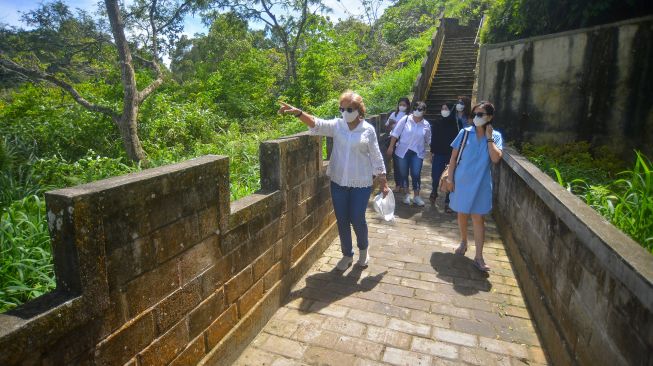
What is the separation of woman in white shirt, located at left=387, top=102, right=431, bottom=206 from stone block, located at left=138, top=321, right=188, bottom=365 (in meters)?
4.83

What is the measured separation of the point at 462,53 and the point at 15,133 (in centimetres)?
1698

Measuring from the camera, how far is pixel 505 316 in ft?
12.0

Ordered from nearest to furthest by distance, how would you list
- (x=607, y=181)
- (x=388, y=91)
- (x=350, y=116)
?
(x=350, y=116) → (x=607, y=181) → (x=388, y=91)

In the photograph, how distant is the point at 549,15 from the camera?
8.06 metres

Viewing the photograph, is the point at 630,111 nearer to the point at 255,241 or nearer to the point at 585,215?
the point at 585,215

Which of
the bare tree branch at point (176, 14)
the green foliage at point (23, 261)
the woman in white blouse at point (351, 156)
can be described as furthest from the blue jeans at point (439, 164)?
the bare tree branch at point (176, 14)

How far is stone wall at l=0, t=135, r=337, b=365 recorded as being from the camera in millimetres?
1679

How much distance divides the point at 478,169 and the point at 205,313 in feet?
10.3

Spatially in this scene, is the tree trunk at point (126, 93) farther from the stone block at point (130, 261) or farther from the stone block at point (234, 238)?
the stone block at point (130, 261)

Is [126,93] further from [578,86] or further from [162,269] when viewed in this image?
[578,86]

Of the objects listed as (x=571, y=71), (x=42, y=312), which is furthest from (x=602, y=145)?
(x=42, y=312)

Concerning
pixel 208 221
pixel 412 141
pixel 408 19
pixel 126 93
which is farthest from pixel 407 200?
pixel 408 19

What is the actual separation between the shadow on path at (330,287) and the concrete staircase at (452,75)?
9.42 m

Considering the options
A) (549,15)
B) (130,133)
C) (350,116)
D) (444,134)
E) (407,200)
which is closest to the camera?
(350,116)
